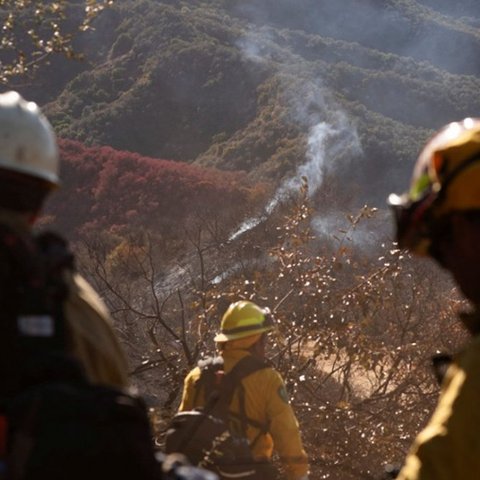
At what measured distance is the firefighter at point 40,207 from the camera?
2.52 meters

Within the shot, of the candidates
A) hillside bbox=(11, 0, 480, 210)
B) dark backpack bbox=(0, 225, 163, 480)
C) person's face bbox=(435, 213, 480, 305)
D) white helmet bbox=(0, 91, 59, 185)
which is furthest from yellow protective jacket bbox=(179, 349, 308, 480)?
hillside bbox=(11, 0, 480, 210)

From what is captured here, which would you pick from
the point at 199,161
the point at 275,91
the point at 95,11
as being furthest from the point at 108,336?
the point at 275,91

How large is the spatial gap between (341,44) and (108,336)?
34311 mm

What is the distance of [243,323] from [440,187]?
13.9 feet

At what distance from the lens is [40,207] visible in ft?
8.68

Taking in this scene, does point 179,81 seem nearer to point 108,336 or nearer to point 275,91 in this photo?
point 275,91

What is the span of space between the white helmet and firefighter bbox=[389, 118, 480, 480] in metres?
0.87

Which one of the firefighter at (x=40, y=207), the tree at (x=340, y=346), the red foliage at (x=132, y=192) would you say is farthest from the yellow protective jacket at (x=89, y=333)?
the red foliage at (x=132, y=192)

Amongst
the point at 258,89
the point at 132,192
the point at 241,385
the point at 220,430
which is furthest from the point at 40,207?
the point at 258,89

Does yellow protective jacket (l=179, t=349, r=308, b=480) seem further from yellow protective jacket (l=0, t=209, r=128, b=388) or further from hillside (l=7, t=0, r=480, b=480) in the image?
yellow protective jacket (l=0, t=209, r=128, b=388)

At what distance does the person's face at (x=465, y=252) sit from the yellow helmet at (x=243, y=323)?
4.07 metres

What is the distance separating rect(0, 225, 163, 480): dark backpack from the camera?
2133 mm

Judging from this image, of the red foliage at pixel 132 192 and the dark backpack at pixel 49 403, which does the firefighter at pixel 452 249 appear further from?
the red foliage at pixel 132 192

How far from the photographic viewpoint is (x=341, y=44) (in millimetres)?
36062
